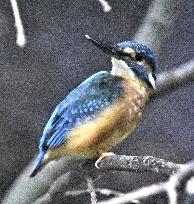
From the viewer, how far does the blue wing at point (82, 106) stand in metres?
1.30

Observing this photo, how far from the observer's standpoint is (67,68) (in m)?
1.40

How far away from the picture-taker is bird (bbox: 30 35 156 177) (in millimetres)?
1278

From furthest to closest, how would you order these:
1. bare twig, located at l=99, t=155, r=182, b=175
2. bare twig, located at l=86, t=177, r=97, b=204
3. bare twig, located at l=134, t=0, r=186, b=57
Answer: bare twig, located at l=134, t=0, r=186, b=57 < bare twig, located at l=86, t=177, r=97, b=204 < bare twig, located at l=99, t=155, r=182, b=175

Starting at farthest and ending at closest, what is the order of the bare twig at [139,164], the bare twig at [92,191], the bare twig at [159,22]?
the bare twig at [159,22], the bare twig at [92,191], the bare twig at [139,164]

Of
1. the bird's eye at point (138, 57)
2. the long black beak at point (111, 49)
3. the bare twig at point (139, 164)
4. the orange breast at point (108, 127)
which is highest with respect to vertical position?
the long black beak at point (111, 49)

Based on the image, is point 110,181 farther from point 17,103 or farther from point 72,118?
point 17,103

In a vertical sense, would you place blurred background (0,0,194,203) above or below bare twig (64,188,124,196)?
above

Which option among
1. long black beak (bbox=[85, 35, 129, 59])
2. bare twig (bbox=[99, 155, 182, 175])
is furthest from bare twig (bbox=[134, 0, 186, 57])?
bare twig (bbox=[99, 155, 182, 175])

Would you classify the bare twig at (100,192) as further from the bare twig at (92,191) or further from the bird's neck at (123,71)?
the bird's neck at (123,71)

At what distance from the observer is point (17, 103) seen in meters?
1.41

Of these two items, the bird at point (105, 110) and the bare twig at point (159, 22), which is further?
the bare twig at point (159, 22)

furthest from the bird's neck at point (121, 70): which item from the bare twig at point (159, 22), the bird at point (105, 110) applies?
the bare twig at point (159, 22)

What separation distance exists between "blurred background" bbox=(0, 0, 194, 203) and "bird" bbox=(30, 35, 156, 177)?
0.19 ft

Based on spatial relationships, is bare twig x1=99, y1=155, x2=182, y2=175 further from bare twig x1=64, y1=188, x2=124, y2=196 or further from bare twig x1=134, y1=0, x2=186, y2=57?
bare twig x1=134, y1=0, x2=186, y2=57
